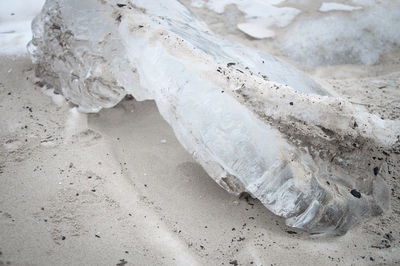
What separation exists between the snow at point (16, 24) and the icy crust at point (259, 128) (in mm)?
1401

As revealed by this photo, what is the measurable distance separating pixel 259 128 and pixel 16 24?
286 centimetres

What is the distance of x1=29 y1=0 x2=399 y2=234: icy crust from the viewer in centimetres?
154

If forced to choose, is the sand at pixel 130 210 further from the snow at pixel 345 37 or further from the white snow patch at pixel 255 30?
the white snow patch at pixel 255 30

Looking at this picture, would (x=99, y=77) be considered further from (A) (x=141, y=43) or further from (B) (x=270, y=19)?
(B) (x=270, y=19)

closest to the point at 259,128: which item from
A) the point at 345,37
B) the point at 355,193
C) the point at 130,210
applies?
the point at 355,193

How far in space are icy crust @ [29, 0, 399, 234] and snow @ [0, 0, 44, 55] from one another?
1.40 m

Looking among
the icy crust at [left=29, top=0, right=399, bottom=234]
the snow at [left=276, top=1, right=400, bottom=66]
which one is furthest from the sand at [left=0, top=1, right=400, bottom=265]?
the snow at [left=276, top=1, right=400, bottom=66]

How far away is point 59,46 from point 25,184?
1076mm

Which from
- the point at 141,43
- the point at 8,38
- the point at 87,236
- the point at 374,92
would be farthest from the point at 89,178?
the point at 374,92

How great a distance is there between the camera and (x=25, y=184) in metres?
1.75

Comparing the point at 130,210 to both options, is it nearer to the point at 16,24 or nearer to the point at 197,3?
the point at 16,24

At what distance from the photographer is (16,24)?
3.32 metres

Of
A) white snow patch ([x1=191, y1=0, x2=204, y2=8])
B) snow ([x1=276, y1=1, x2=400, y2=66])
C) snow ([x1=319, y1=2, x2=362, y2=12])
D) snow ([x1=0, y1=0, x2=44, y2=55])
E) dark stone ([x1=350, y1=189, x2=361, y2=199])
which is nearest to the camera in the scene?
dark stone ([x1=350, y1=189, x2=361, y2=199])

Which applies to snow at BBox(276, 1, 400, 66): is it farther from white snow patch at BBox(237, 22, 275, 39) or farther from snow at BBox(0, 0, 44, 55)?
snow at BBox(0, 0, 44, 55)
